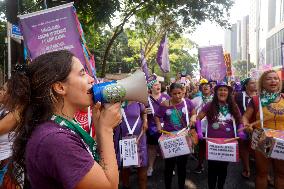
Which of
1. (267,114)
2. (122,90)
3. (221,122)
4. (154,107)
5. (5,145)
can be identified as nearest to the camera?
(122,90)

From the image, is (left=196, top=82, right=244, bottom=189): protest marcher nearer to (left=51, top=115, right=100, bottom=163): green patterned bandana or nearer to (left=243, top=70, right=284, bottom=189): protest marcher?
(left=243, top=70, right=284, bottom=189): protest marcher

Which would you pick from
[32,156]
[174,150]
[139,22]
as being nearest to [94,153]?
[32,156]

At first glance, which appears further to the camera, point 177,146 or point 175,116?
point 175,116

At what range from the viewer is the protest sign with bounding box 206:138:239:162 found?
15.0 ft

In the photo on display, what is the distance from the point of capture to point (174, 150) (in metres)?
4.68

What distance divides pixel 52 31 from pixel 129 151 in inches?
70.4

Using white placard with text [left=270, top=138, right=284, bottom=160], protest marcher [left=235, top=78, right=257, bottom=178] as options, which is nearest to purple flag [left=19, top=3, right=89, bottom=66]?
white placard with text [left=270, top=138, right=284, bottom=160]

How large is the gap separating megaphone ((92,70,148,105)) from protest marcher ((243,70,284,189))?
2735 millimetres

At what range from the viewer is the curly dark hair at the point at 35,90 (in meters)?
1.54

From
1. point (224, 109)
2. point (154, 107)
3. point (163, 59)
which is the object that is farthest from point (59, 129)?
point (163, 59)

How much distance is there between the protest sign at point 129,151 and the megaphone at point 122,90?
2.88 metres

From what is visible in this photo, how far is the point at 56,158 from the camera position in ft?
4.43

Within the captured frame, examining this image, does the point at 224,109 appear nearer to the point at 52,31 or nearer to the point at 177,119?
the point at 177,119

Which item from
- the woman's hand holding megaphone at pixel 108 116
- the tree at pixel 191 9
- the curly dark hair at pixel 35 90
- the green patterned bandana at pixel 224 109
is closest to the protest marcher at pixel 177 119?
the green patterned bandana at pixel 224 109
